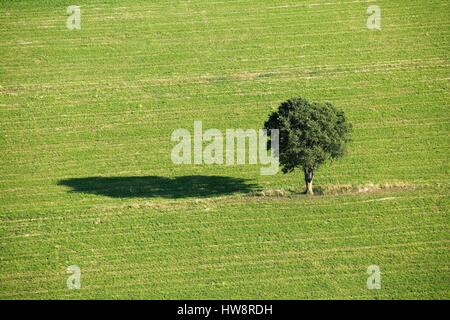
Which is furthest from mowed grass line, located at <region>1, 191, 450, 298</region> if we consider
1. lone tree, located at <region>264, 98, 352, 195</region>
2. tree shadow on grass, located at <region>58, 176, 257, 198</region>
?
lone tree, located at <region>264, 98, 352, 195</region>

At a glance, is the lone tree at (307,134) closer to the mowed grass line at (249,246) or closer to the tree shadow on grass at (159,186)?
the mowed grass line at (249,246)

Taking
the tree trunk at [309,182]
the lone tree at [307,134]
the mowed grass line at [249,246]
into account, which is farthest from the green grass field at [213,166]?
the lone tree at [307,134]

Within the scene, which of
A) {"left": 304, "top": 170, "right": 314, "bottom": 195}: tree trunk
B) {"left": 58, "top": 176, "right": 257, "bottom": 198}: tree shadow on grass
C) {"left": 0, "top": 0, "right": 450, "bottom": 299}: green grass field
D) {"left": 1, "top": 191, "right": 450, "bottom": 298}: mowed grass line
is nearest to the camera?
{"left": 1, "top": 191, "right": 450, "bottom": 298}: mowed grass line

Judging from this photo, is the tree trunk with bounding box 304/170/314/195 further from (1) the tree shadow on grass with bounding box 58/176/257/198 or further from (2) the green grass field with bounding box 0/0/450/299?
(1) the tree shadow on grass with bounding box 58/176/257/198

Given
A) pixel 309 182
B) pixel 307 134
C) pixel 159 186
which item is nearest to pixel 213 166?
pixel 159 186

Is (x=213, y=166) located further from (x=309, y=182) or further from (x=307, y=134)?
(x=307, y=134)

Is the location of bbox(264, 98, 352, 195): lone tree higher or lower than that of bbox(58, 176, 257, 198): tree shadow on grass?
higher
